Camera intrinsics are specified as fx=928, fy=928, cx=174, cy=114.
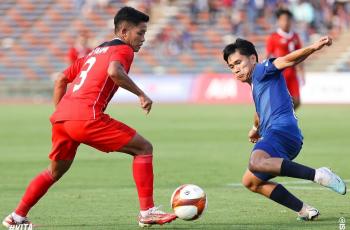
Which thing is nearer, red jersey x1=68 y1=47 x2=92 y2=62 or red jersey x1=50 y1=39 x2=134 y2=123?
red jersey x1=50 y1=39 x2=134 y2=123

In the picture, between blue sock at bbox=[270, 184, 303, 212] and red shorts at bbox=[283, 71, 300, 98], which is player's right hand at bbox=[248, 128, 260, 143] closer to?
blue sock at bbox=[270, 184, 303, 212]

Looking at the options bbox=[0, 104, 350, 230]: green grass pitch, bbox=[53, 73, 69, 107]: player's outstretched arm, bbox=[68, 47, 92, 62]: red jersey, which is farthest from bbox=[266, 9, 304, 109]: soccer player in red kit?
bbox=[53, 73, 69, 107]: player's outstretched arm

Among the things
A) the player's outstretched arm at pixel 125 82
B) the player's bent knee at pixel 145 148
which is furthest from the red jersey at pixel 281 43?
the player's outstretched arm at pixel 125 82

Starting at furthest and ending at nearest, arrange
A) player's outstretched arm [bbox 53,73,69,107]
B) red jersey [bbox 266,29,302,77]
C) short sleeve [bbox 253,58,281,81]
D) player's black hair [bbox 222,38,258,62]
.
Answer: red jersey [bbox 266,29,302,77], player's outstretched arm [bbox 53,73,69,107], player's black hair [bbox 222,38,258,62], short sleeve [bbox 253,58,281,81]

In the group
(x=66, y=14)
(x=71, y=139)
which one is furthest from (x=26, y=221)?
(x=66, y=14)

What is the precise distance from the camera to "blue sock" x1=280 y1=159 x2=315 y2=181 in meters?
8.59

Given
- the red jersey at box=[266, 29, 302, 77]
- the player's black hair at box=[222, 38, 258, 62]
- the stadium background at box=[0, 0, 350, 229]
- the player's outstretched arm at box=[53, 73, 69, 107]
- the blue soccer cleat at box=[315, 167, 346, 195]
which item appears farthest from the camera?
the red jersey at box=[266, 29, 302, 77]

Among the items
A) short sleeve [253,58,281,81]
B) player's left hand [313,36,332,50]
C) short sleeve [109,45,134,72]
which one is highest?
player's left hand [313,36,332,50]

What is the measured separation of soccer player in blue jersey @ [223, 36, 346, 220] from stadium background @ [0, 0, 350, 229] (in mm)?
337

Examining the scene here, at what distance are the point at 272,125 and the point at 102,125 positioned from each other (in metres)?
1.65

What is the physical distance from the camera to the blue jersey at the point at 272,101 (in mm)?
9031

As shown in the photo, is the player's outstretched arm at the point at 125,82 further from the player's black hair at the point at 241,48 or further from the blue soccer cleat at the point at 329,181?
the blue soccer cleat at the point at 329,181

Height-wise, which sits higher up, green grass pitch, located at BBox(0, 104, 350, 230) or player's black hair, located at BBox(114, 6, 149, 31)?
player's black hair, located at BBox(114, 6, 149, 31)

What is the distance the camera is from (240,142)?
65.7 ft
